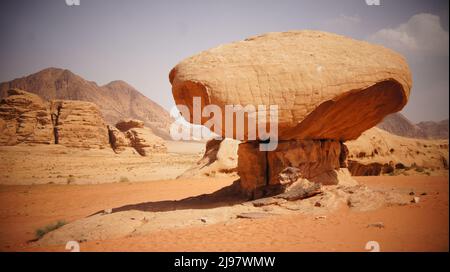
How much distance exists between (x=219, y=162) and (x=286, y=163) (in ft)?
33.4

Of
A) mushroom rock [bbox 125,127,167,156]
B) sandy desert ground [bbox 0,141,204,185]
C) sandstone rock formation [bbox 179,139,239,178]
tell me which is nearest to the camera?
sandstone rock formation [bbox 179,139,239,178]

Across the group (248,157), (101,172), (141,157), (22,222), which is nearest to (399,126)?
(141,157)

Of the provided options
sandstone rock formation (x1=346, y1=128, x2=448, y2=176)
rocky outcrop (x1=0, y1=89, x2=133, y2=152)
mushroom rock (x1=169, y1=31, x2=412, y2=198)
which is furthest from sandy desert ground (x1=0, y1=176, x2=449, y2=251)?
rocky outcrop (x1=0, y1=89, x2=133, y2=152)

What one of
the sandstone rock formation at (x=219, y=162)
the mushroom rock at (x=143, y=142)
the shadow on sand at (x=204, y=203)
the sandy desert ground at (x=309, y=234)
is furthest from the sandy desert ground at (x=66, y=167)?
the sandy desert ground at (x=309, y=234)

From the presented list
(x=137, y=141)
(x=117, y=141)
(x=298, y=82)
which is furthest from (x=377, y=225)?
(x=137, y=141)

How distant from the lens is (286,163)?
7.53 m

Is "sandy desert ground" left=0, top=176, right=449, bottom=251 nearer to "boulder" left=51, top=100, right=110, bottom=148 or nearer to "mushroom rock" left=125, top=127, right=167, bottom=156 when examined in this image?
"boulder" left=51, top=100, right=110, bottom=148

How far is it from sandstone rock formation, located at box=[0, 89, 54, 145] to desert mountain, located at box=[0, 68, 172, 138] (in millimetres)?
73128

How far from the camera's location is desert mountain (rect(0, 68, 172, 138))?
366ft

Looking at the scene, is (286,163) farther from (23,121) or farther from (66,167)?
(23,121)

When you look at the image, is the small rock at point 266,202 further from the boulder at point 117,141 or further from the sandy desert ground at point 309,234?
the boulder at point 117,141

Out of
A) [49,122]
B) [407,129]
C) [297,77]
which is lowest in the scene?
[407,129]
